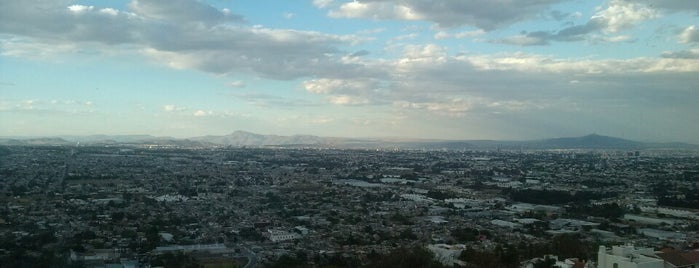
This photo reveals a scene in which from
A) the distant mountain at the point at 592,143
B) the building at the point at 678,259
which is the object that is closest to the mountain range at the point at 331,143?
the distant mountain at the point at 592,143

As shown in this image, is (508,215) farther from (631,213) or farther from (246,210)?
(246,210)

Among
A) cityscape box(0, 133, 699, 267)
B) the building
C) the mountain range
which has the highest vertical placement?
the mountain range

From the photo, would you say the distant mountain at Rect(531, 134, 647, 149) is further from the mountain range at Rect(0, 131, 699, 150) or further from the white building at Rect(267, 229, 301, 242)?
the white building at Rect(267, 229, 301, 242)

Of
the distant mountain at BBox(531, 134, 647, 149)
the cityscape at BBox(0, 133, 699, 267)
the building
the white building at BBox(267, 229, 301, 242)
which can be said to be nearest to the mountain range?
the distant mountain at BBox(531, 134, 647, 149)

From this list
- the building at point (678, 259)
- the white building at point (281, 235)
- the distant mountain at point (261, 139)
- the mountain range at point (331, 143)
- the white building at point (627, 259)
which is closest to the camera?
Answer: the white building at point (627, 259)

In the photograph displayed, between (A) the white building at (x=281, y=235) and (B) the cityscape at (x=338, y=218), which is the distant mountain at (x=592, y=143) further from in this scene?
(A) the white building at (x=281, y=235)

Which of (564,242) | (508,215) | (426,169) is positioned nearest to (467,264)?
(564,242)

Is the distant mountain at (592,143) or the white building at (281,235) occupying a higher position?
the distant mountain at (592,143)
